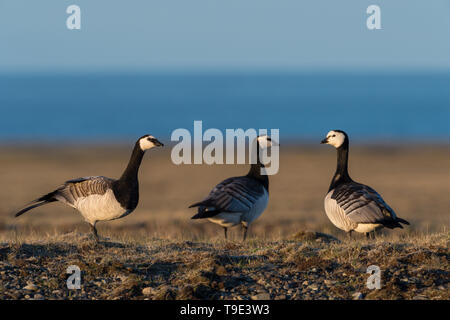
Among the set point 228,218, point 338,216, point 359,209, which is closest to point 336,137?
point 338,216

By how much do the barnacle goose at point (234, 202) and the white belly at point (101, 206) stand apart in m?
1.29

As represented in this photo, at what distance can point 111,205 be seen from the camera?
11.5 metres

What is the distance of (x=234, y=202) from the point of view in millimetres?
12227

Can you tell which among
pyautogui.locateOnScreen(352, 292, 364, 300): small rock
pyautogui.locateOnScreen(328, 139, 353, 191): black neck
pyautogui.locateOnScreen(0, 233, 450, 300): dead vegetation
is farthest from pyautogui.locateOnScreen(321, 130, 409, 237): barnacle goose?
pyautogui.locateOnScreen(352, 292, 364, 300): small rock

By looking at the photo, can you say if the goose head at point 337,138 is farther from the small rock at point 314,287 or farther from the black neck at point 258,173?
the small rock at point 314,287

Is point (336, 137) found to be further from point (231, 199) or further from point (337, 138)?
point (231, 199)

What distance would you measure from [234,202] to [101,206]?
2.32 m

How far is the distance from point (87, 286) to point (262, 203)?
4.72m

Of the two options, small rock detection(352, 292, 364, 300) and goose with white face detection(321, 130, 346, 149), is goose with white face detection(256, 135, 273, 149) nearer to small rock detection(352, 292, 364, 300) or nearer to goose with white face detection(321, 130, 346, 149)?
goose with white face detection(321, 130, 346, 149)

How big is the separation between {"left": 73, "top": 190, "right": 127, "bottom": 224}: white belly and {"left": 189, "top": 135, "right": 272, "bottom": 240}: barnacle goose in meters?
1.29

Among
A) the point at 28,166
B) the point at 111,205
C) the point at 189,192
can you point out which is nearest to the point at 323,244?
the point at 111,205

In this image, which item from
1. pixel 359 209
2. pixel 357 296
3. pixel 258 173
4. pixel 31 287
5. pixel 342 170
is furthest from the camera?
pixel 258 173

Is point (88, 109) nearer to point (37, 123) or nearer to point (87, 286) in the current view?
point (37, 123)
